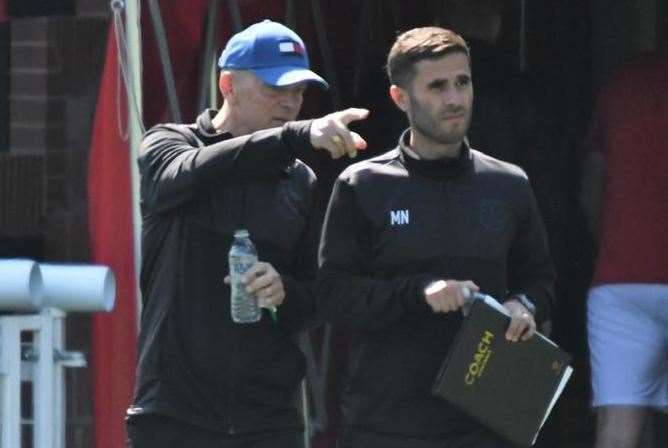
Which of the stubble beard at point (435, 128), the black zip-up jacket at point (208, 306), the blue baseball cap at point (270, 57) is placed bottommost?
the black zip-up jacket at point (208, 306)

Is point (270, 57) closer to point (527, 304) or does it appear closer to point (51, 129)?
point (527, 304)

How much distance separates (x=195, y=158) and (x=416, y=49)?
1.88ft

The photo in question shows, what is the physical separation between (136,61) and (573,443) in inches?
106

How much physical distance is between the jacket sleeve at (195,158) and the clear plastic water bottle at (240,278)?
6.3 inches

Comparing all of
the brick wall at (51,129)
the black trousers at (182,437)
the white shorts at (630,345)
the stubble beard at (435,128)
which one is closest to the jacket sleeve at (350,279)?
the stubble beard at (435,128)

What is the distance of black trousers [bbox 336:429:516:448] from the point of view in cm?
449

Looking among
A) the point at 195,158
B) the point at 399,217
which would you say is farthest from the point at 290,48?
the point at 399,217

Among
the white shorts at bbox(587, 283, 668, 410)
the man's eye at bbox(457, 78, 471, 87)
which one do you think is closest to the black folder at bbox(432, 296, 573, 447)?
the man's eye at bbox(457, 78, 471, 87)

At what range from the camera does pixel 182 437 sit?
461cm

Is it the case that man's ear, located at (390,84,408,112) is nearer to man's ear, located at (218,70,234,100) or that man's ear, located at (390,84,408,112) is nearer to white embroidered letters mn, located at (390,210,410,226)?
white embroidered letters mn, located at (390,210,410,226)

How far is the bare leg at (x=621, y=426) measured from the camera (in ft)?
19.7

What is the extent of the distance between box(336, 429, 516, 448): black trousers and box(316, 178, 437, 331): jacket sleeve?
0.83ft

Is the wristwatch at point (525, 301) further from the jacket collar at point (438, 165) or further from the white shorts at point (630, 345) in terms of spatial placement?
the white shorts at point (630, 345)

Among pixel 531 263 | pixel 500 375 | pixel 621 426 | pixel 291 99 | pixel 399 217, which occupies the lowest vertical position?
pixel 621 426
